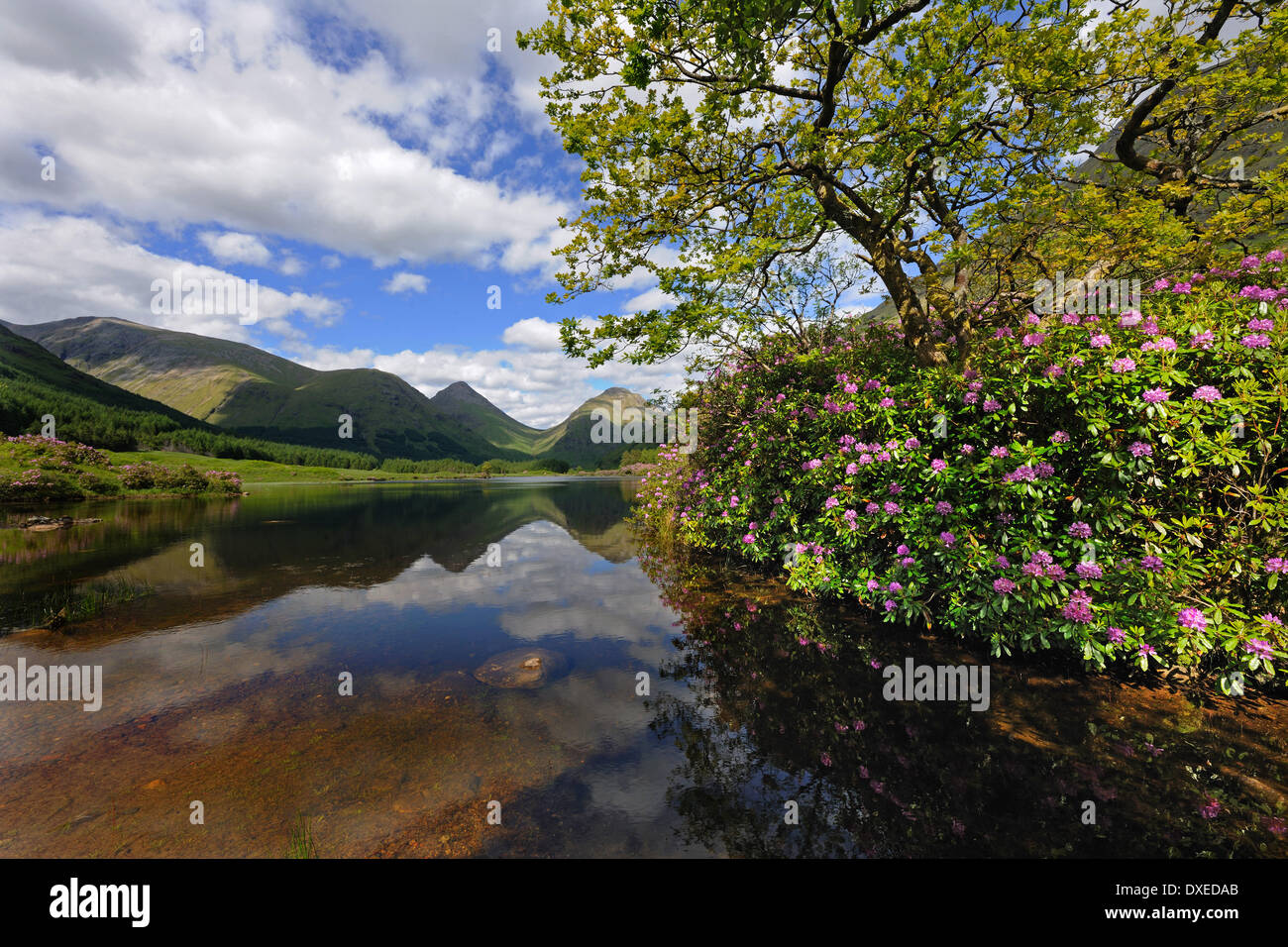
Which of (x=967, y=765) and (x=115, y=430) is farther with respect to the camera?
(x=115, y=430)

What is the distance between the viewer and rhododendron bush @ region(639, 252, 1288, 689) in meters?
5.29

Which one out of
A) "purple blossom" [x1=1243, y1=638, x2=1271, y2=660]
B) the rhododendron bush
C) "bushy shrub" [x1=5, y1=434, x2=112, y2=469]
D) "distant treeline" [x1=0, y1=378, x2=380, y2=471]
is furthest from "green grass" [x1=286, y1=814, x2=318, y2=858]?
"distant treeline" [x1=0, y1=378, x2=380, y2=471]

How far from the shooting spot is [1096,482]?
240 inches

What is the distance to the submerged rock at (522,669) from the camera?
667 centimetres

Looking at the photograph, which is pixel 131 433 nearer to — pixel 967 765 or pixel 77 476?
pixel 77 476

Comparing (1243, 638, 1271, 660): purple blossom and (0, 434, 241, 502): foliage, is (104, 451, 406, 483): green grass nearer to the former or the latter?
(0, 434, 241, 502): foliage

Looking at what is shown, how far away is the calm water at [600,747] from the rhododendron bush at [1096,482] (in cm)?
104

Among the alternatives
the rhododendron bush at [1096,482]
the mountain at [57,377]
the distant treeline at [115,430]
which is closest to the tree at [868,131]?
the rhododendron bush at [1096,482]

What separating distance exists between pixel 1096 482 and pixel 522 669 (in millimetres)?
8920

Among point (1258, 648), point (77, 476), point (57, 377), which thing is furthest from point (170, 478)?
point (57, 377)

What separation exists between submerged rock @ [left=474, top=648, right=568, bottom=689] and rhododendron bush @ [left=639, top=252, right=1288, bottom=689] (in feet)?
18.1

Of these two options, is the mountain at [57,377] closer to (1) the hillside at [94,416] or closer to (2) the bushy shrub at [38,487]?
(1) the hillside at [94,416]
